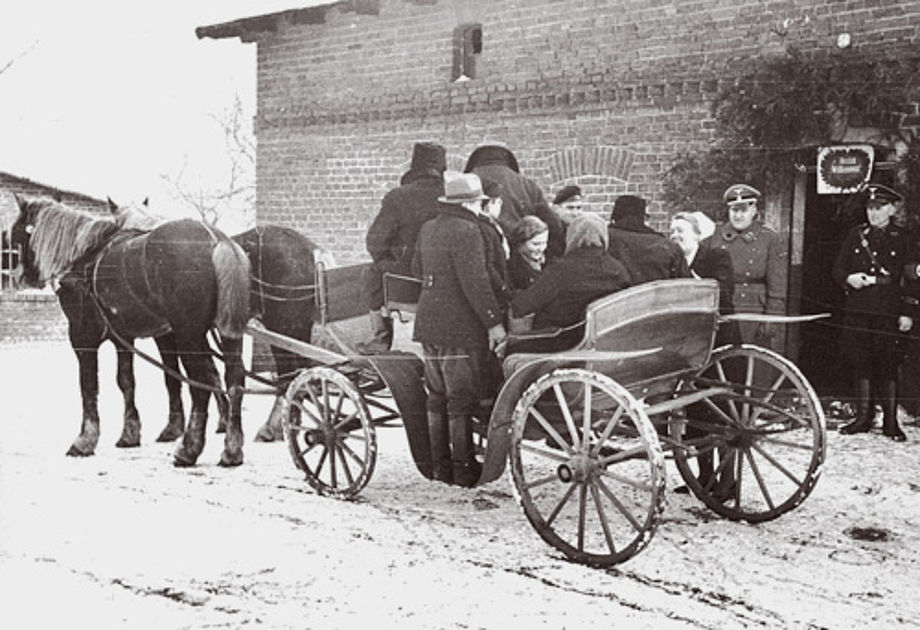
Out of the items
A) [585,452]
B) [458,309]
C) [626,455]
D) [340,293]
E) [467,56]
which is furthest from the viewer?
[340,293]

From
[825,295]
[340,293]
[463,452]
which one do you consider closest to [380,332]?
[340,293]

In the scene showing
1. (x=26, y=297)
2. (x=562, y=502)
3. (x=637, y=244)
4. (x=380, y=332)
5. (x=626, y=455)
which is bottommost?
(x=562, y=502)

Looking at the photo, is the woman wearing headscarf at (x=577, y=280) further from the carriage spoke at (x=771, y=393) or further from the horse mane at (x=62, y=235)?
the horse mane at (x=62, y=235)

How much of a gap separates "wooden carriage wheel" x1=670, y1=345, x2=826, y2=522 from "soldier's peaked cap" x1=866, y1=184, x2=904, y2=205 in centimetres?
127

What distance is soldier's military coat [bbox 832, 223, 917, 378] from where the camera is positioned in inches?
221

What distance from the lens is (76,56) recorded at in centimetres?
399

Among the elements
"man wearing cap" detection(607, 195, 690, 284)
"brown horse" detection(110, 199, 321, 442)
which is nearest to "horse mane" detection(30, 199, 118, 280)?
"brown horse" detection(110, 199, 321, 442)

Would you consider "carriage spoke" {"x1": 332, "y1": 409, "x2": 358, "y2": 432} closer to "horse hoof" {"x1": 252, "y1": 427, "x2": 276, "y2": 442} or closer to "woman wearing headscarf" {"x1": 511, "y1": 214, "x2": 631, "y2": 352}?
"woman wearing headscarf" {"x1": 511, "y1": 214, "x2": 631, "y2": 352}

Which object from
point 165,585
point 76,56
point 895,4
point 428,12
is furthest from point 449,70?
point 165,585

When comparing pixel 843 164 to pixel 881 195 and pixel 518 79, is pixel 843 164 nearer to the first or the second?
pixel 881 195

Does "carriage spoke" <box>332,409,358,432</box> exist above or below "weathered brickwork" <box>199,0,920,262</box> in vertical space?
below

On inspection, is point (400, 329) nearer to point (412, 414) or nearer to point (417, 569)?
point (412, 414)

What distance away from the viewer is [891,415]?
566 cm

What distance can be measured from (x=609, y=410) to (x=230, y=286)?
7.60 feet
